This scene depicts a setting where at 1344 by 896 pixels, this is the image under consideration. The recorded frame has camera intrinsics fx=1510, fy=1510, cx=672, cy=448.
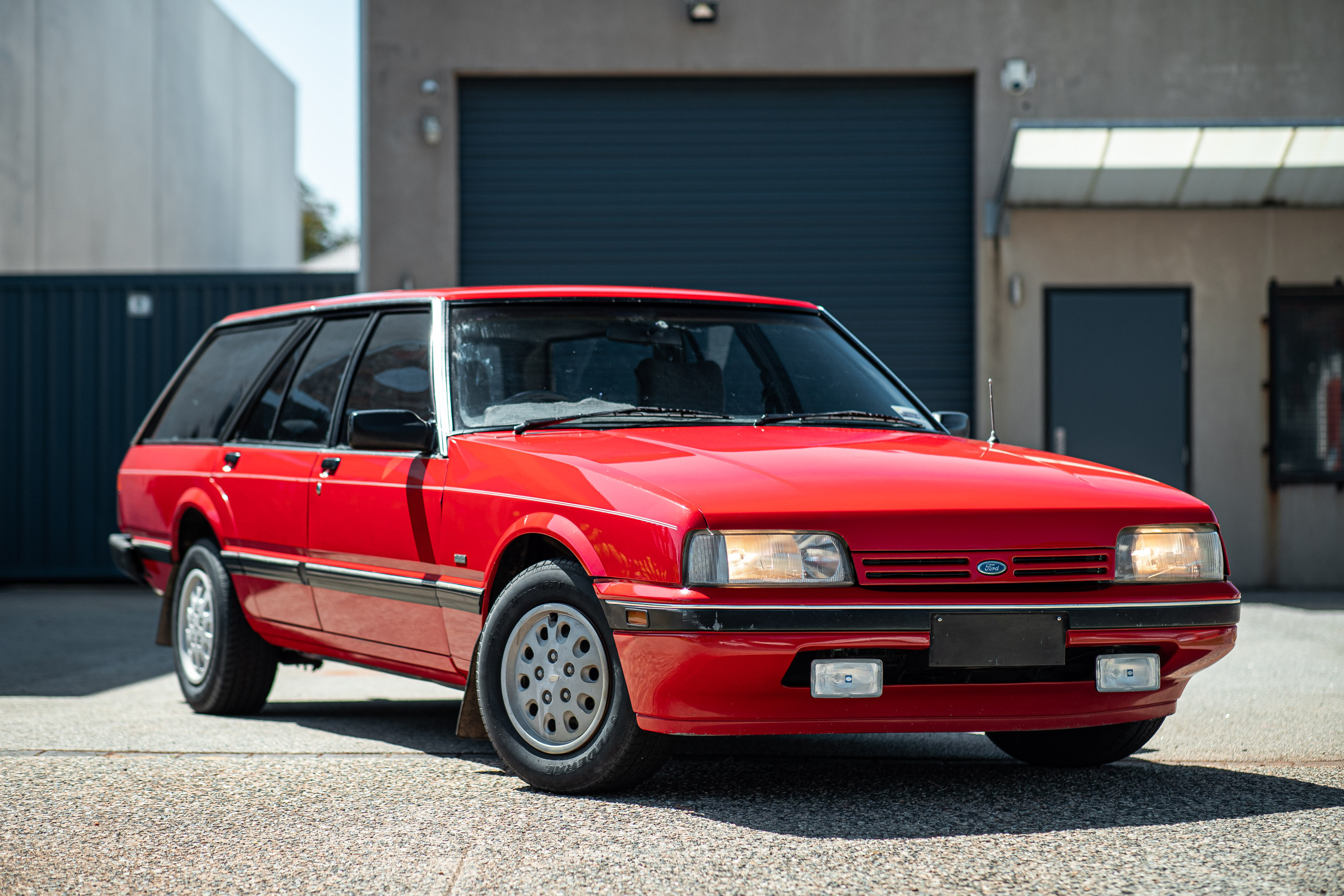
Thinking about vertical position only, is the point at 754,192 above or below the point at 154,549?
above

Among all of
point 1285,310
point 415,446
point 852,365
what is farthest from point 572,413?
point 1285,310

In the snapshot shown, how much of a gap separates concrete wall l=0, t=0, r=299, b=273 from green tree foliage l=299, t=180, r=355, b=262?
32223mm

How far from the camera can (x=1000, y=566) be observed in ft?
12.9

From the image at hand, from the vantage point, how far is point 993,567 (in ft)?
12.9

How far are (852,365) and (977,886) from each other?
260 cm

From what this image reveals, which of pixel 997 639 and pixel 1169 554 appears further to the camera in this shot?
pixel 1169 554

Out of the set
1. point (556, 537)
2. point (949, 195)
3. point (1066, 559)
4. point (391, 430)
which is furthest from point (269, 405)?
point (949, 195)

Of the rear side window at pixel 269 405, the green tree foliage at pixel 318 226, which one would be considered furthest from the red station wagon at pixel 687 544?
the green tree foliage at pixel 318 226

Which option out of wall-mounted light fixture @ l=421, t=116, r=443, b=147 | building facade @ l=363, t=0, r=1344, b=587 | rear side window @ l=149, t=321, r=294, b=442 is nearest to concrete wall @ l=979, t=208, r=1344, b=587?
building facade @ l=363, t=0, r=1344, b=587

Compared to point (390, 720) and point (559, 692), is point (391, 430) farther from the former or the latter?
point (390, 720)

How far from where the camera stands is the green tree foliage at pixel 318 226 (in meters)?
63.0

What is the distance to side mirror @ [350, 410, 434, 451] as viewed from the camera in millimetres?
4836

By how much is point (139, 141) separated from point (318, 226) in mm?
42396

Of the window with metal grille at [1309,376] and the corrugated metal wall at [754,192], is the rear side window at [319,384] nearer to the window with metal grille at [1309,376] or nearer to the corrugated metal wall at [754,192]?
the corrugated metal wall at [754,192]
